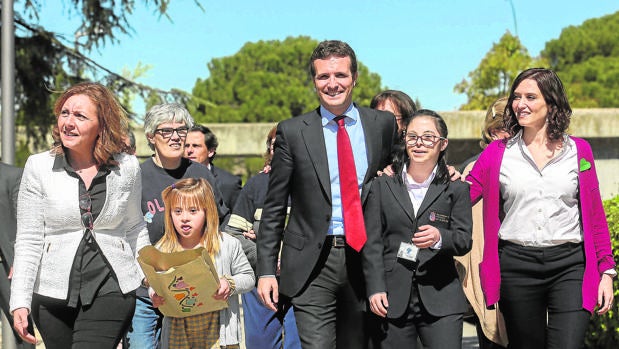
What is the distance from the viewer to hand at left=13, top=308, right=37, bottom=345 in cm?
421

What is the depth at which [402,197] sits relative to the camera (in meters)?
4.87

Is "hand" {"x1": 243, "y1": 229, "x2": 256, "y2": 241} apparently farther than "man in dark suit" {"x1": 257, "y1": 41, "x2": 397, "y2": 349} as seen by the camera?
Yes

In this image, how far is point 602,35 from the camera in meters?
74.9

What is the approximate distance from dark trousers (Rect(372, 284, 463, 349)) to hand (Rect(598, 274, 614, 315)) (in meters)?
0.76

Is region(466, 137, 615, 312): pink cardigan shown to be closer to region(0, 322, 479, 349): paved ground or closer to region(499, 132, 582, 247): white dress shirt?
region(499, 132, 582, 247): white dress shirt

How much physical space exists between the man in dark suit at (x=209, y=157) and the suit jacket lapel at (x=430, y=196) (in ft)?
7.47

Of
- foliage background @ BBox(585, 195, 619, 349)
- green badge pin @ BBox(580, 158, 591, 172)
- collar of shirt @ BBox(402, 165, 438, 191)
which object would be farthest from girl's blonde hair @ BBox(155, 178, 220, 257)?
foliage background @ BBox(585, 195, 619, 349)

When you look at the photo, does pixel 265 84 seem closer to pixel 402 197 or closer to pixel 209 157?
pixel 209 157

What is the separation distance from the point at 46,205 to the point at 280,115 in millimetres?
72068

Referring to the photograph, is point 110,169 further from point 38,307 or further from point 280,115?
point 280,115

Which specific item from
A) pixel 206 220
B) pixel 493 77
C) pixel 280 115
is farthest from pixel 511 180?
pixel 280 115

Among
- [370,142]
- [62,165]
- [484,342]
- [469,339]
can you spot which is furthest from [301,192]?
[469,339]

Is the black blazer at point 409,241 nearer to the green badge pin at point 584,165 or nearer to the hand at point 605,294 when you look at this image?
the green badge pin at point 584,165

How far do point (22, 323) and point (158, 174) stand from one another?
1976 millimetres
